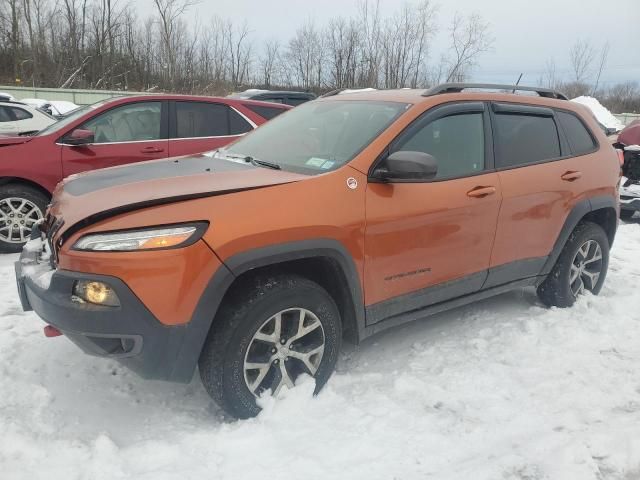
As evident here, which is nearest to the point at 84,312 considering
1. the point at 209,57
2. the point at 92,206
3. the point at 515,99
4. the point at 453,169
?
the point at 92,206

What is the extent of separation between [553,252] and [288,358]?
235cm

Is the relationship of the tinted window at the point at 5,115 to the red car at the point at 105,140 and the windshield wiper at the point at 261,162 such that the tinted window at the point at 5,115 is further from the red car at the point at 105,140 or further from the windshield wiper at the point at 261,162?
the windshield wiper at the point at 261,162

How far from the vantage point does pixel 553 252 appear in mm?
4027

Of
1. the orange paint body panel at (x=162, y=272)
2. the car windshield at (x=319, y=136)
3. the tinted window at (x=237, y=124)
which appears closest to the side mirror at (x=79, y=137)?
the tinted window at (x=237, y=124)

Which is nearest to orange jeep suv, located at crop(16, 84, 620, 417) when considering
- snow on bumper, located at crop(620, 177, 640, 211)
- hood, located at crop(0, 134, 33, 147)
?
hood, located at crop(0, 134, 33, 147)

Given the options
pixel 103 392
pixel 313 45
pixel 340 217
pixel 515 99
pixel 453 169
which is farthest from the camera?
pixel 313 45

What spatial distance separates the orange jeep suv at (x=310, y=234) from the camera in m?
2.36

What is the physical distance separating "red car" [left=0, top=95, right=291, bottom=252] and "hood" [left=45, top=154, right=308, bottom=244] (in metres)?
2.53

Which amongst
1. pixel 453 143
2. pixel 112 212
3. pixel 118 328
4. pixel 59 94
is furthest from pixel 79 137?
pixel 59 94

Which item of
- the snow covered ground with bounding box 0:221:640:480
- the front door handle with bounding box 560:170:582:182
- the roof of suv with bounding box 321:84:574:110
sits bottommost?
the snow covered ground with bounding box 0:221:640:480

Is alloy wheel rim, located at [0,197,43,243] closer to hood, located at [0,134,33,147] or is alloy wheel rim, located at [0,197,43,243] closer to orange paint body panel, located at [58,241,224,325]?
hood, located at [0,134,33,147]

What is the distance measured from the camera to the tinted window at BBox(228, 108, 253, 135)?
6516 millimetres

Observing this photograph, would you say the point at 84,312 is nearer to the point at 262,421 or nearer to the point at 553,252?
the point at 262,421

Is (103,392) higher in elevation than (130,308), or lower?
lower
